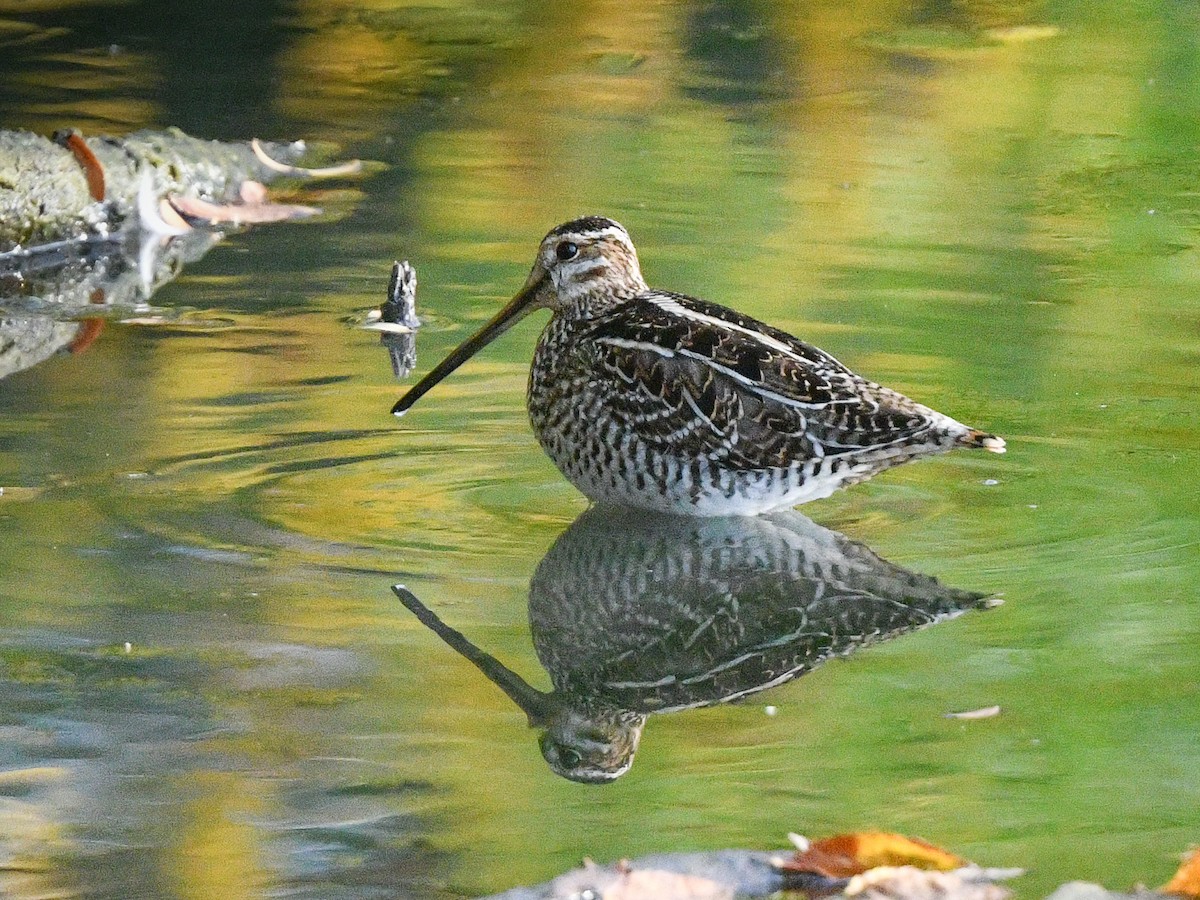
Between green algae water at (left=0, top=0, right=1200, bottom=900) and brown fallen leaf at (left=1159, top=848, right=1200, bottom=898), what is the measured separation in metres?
0.20

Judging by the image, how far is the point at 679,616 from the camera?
480 cm

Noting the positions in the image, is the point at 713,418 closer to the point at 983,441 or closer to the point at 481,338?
the point at 983,441

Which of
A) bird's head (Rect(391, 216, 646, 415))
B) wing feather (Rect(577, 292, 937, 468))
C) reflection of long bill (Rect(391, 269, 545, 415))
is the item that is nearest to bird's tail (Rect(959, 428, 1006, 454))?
wing feather (Rect(577, 292, 937, 468))

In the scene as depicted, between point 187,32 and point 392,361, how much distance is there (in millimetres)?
6093

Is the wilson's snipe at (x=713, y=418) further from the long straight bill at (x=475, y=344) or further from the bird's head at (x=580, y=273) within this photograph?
the long straight bill at (x=475, y=344)

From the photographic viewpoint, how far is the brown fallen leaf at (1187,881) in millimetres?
3283

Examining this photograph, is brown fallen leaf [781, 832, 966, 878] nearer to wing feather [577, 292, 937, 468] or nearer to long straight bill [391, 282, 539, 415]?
wing feather [577, 292, 937, 468]

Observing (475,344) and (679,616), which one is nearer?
(679,616)

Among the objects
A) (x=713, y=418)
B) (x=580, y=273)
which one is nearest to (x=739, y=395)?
(x=713, y=418)

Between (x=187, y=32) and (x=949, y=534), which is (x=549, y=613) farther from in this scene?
(x=187, y=32)

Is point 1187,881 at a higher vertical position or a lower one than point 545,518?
higher

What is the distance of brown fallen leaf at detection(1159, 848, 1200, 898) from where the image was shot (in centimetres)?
328

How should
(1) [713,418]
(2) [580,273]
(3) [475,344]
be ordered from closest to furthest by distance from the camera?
1. (1) [713,418]
2. (2) [580,273]
3. (3) [475,344]

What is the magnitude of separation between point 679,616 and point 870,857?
4.79 ft
